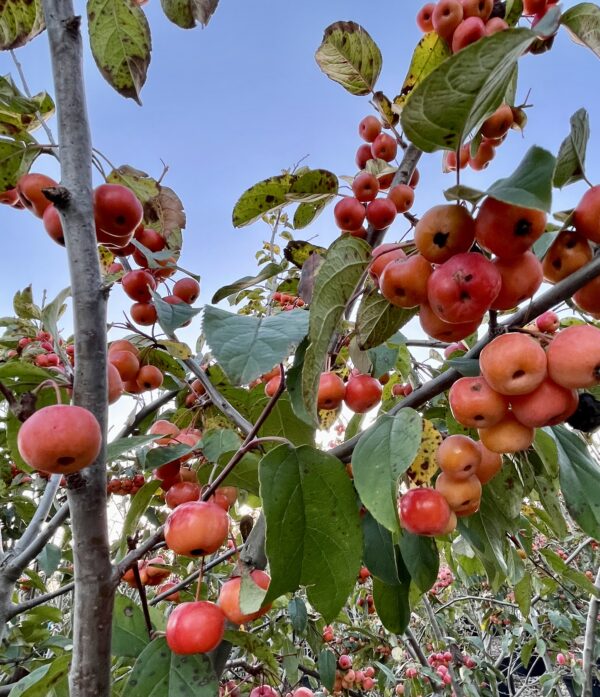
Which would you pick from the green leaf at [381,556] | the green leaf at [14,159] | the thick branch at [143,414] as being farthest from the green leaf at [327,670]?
the green leaf at [14,159]

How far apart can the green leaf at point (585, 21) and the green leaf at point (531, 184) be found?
1.06 feet

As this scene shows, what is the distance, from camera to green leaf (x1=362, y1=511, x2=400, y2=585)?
3.49ft

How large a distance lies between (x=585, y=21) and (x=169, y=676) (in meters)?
1.33

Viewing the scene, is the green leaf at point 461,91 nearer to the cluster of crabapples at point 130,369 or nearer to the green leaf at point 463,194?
the green leaf at point 463,194

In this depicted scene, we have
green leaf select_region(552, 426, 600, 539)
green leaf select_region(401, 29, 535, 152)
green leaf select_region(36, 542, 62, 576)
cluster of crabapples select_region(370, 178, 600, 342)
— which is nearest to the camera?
green leaf select_region(401, 29, 535, 152)

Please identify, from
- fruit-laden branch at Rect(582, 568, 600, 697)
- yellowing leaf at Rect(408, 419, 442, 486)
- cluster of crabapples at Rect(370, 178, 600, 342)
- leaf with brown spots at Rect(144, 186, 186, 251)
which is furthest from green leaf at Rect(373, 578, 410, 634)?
fruit-laden branch at Rect(582, 568, 600, 697)

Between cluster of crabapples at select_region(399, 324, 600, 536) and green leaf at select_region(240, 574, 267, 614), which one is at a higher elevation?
cluster of crabapples at select_region(399, 324, 600, 536)

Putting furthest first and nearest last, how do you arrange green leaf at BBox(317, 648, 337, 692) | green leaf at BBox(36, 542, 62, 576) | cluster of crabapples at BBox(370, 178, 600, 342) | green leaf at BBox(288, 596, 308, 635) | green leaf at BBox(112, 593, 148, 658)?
green leaf at BBox(317, 648, 337, 692)
green leaf at BBox(288, 596, 308, 635)
green leaf at BBox(36, 542, 62, 576)
green leaf at BBox(112, 593, 148, 658)
cluster of crabapples at BBox(370, 178, 600, 342)

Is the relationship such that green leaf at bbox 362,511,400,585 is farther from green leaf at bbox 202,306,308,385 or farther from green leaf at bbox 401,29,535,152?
green leaf at bbox 401,29,535,152

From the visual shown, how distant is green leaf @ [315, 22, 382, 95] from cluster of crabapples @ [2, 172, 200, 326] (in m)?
0.83

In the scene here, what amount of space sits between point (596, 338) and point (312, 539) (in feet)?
1.83

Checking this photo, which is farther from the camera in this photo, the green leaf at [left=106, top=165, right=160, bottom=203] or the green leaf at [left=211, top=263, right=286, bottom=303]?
the green leaf at [left=106, top=165, right=160, bottom=203]

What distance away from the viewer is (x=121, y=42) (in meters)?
1.22

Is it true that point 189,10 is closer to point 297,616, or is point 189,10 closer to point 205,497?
point 205,497
